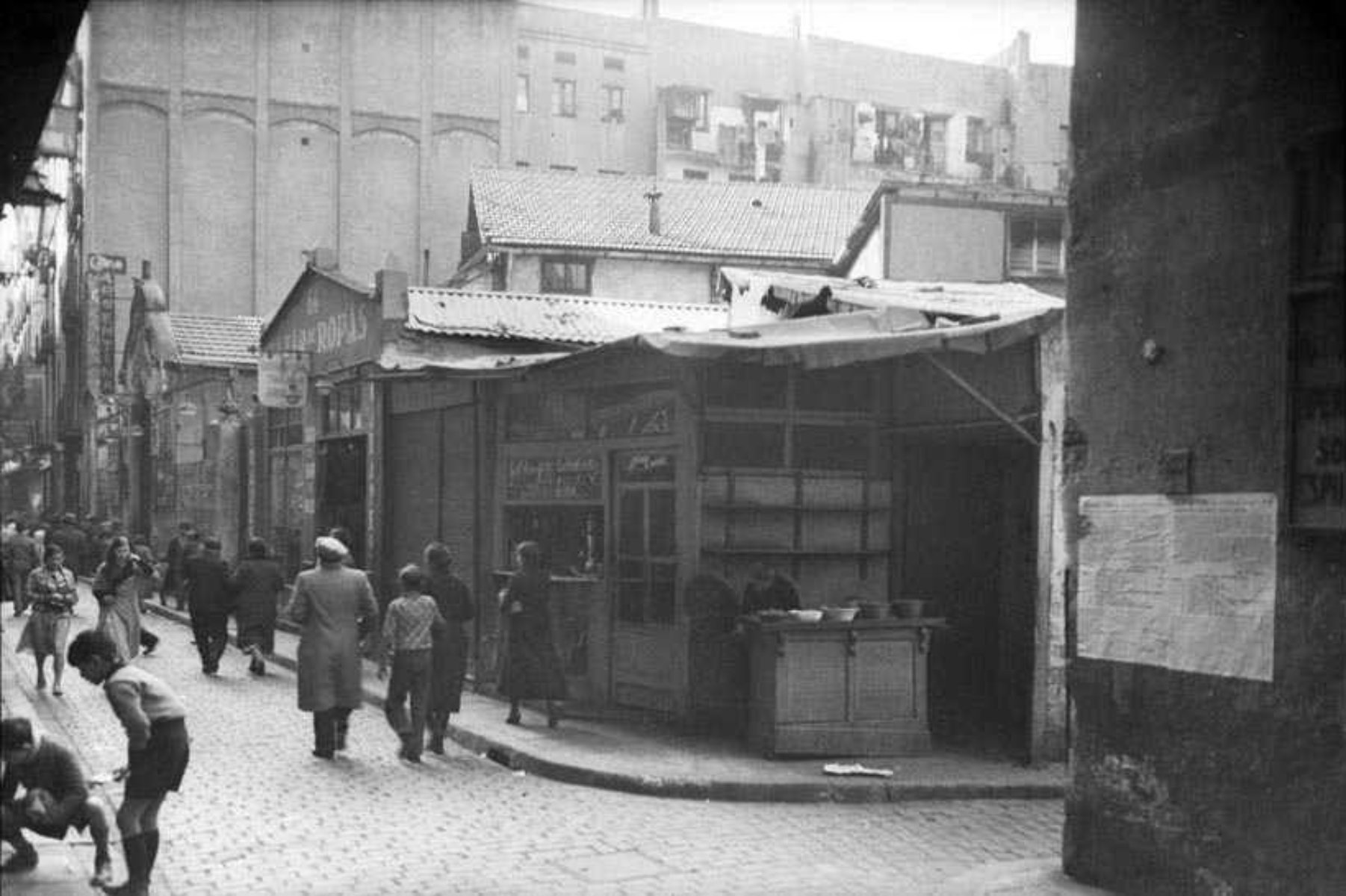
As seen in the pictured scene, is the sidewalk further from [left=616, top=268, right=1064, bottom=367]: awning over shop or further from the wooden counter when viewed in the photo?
[left=616, top=268, right=1064, bottom=367]: awning over shop

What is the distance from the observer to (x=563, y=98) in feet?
167

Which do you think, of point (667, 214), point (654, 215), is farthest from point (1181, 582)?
point (667, 214)

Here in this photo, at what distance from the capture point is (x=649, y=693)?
12812 millimetres

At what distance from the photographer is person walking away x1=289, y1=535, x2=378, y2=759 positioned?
11.4m

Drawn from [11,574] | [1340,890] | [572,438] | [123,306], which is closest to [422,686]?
[572,438]

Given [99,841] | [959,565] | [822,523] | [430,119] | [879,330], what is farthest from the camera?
[430,119]

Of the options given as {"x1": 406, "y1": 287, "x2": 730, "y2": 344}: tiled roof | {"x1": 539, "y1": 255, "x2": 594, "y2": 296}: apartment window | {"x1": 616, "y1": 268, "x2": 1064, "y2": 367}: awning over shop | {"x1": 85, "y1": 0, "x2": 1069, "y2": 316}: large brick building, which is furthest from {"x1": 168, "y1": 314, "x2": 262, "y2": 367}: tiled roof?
{"x1": 616, "y1": 268, "x2": 1064, "y2": 367}: awning over shop

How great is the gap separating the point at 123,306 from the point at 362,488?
79.3ft

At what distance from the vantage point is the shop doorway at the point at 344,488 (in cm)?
2030

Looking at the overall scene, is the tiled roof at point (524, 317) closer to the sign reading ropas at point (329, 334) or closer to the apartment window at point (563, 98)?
the sign reading ropas at point (329, 334)

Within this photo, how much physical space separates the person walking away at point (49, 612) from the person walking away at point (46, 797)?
800 centimetres

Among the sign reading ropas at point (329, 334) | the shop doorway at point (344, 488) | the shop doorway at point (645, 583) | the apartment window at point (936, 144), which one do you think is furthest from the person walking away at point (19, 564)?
the apartment window at point (936, 144)

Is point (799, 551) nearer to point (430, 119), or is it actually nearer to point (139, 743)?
point (139, 743)

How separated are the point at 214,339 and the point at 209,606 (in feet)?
60.7
